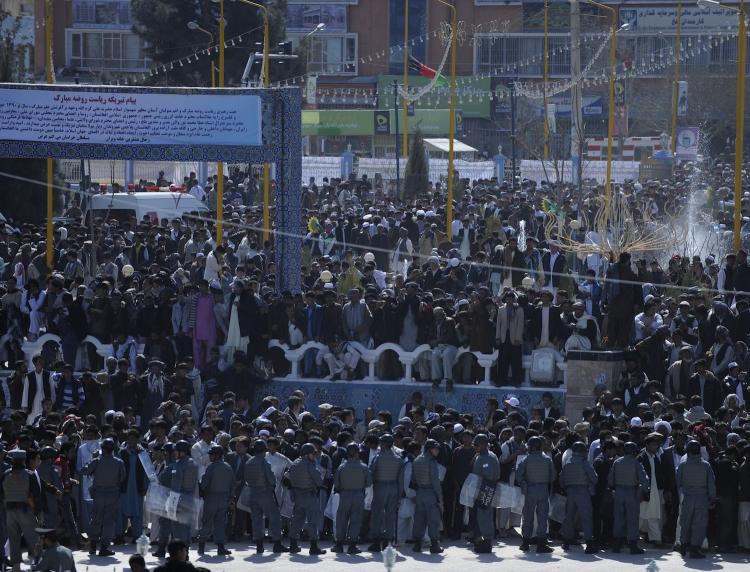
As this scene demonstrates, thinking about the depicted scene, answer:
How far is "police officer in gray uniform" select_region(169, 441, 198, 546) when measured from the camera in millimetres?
13656

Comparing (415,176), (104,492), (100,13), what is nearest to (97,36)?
(100,13)

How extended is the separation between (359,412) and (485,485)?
4.08 meters

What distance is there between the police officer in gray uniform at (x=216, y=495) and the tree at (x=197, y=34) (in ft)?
105

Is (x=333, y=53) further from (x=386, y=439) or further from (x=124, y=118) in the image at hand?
(x=386, y=439)

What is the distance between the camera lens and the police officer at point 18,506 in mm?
12859

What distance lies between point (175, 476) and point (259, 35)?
3269 centimetres

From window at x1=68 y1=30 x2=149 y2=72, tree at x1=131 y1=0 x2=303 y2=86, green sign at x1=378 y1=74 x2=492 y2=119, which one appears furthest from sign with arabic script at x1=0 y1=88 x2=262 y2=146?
window at x1=68 y1=30 x2=149 y2=72

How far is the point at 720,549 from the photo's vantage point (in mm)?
14086

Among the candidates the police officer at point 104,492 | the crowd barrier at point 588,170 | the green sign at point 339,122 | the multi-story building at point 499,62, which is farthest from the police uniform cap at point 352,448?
the multi-story building at point 499,62

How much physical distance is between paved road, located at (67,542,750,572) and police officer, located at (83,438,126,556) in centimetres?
20

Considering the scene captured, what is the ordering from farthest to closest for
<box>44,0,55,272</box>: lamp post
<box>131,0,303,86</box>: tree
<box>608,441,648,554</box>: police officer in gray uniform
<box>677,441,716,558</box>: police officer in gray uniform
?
1. <box>131,0,303,86</box>: tree
2. <box>44,0,55,272</box>: lamp post
3. <box>608,441,648,554</box>: police officer in gray uniform
4. <box>677,441,716,558</box>: police officer in gray uniform

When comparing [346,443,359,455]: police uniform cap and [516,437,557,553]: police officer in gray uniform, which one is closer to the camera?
[346,443,359,455]: police uniform cap

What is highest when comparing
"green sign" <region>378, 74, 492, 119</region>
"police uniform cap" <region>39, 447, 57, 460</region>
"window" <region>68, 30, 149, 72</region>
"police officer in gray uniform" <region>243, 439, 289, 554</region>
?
"window" <region>68, 30, 149, 72</region>

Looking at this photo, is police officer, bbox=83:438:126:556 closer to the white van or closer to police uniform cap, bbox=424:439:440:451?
police uniform cap, bbox=424:439:440:451
